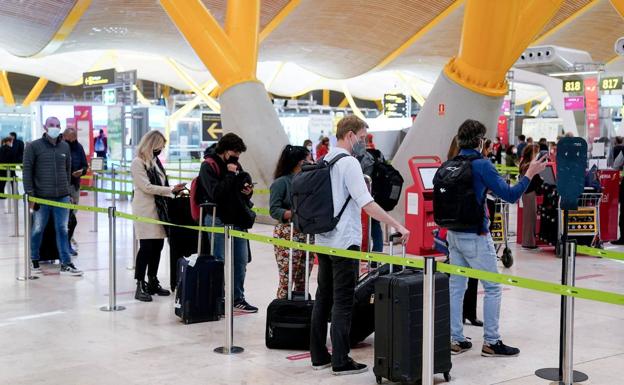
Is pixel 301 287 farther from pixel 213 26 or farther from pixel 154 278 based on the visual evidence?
pixel 213 26

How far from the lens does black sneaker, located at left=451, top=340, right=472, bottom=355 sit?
636cm

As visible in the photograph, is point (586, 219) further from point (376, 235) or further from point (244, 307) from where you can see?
point (244, 307)

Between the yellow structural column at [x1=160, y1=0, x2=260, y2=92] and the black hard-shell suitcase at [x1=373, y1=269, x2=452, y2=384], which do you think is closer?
the black hard-shell suitcase at [x1=373, y1=269, x2=452, y2=384]

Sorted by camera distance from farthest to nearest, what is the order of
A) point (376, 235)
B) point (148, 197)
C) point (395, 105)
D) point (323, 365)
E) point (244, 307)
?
point (395, 105)
point (376, 235)
point (148, 197)
point (244, 307)
point (323, 365)

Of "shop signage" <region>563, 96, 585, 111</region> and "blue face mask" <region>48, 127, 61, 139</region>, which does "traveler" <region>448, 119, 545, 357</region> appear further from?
"shop signage" <region>563, 96, 585, 111</region>

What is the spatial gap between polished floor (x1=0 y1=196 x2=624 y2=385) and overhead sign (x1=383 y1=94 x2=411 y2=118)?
30477 millimetres

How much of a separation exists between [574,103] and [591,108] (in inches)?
65.9

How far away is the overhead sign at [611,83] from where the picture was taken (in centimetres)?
2958

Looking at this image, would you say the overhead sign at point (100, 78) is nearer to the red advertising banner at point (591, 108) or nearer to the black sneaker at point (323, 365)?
the red advertising banner at point (591, 108)

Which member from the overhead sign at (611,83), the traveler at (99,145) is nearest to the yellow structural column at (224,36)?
the traveler at (99,145)

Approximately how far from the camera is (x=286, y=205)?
293 inches

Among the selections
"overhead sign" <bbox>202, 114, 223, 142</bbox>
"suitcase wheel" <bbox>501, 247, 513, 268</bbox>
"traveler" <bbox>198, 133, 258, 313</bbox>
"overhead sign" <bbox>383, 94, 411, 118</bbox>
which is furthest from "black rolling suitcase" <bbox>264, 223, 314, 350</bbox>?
"overhead sign" <bbox>383, 94, 411, 118</bbox>

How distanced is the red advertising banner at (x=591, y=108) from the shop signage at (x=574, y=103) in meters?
0.83

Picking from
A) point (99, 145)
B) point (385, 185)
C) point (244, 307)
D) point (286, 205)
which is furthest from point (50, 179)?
point (99, 145)
